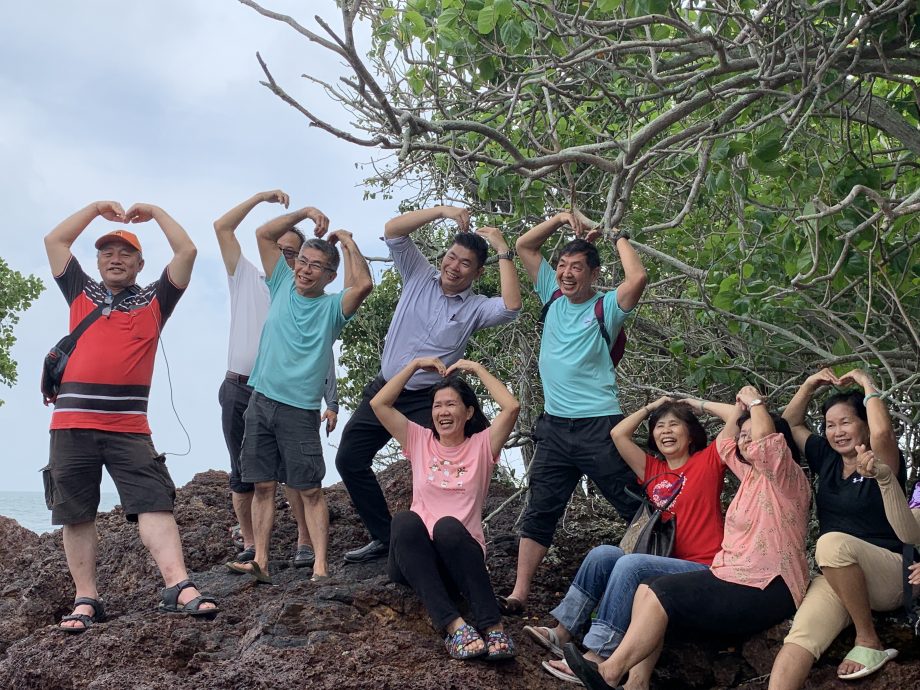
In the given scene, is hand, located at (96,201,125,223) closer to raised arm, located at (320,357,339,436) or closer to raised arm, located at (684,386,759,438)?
raised arm, located at (320,357,339,436)

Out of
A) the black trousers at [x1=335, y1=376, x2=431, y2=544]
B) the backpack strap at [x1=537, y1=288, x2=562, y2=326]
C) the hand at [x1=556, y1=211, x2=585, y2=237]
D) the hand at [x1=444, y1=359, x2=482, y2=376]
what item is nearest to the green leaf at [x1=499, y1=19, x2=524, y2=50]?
the hand at [x1=556, y1=211, x2=585, y2=237]

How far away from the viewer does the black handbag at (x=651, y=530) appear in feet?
16.9

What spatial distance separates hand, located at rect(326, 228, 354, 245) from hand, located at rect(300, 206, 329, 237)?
144 mm

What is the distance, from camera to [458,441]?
5516mm

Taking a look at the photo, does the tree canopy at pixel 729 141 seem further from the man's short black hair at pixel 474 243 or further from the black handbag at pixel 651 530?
the black handbag at pixel 651 530

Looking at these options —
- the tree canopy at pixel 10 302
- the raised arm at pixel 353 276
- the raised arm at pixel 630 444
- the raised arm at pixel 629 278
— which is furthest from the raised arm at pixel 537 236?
the tree canopy at pixel 10 302

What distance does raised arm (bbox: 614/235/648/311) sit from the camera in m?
5.40

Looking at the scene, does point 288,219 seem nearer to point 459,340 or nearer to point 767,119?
point 459,340

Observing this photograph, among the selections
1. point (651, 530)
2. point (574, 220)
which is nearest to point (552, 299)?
point (574, 220)

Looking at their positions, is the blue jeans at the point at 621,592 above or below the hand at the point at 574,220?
below

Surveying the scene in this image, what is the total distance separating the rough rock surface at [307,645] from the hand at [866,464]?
0.86m

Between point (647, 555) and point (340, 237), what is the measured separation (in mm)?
2561

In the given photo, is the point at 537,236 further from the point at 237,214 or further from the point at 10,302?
the point at 10,302

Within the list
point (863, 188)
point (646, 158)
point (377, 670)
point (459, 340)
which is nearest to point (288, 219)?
point (459, 340)
